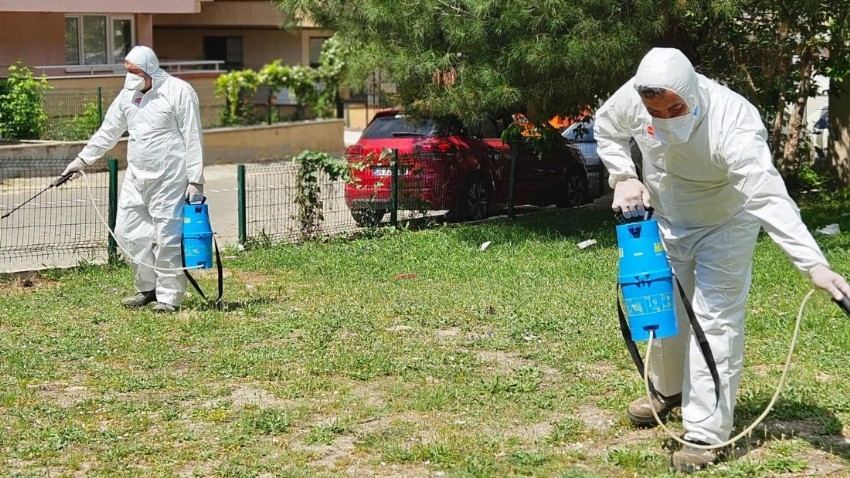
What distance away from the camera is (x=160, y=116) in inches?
348

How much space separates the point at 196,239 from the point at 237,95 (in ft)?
56.1

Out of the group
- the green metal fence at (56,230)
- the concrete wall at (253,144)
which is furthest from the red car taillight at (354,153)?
the concrete wall at (253,144)

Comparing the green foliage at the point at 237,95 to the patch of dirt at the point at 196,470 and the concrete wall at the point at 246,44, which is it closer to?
the concrete wall at the point at 246,44

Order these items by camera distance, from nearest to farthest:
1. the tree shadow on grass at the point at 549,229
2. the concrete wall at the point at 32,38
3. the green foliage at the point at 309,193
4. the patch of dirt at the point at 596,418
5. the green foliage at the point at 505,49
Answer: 1. the patch of dirt at the point at 596,418
2. the green foliage at the point at 505,49
3. the tree shadow on grass at the point at 549,229
4. the green foliage at the point at 309,193
5. the concrete wall at the point at 32,38

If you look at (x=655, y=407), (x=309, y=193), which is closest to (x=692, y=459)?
(x=655, y=407)

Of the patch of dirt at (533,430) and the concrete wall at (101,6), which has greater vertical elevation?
the concrete wall at (101,6)

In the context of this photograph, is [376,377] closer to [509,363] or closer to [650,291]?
[509,363]

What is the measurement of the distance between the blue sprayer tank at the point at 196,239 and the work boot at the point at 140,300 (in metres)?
0.77

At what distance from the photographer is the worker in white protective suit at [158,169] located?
28.8 ft

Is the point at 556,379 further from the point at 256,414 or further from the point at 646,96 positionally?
the point at 646,96

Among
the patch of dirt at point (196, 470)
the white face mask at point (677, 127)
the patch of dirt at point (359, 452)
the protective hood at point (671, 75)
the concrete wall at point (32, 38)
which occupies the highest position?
the concrete wall at point (32, 38)

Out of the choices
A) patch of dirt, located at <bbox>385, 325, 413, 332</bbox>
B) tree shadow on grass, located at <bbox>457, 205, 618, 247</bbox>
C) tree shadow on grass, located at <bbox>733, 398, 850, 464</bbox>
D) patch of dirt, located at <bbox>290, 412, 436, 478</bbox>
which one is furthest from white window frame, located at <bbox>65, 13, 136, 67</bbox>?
tree shadow on grass, located at <bbox>733, 398, 850, 464</bbox>

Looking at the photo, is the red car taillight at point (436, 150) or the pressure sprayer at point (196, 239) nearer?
the pressure sprayer at point (196, 239)

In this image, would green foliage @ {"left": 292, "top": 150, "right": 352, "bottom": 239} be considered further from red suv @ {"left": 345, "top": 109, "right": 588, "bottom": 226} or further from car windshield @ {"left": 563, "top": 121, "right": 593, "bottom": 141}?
car windshield @ {"left": 563, "top": 121, "right": 593, "bottom": 141}
